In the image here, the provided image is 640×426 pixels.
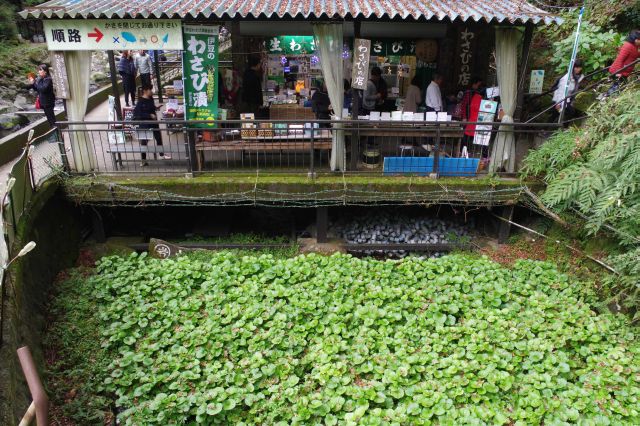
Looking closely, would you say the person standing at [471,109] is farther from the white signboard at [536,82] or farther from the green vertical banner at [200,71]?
the green vertical banner at [200,71]

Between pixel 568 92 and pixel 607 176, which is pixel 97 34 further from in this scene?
pixel 568 92

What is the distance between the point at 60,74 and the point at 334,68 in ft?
17.8

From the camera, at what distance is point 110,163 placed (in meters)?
10.4

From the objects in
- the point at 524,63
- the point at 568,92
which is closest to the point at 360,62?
the point at 524,63

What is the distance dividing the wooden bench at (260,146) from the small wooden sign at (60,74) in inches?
108

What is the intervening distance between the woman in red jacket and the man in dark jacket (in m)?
8.14

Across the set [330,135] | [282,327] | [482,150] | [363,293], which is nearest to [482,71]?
[482,150]

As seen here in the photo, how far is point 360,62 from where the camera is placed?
9.36 meters

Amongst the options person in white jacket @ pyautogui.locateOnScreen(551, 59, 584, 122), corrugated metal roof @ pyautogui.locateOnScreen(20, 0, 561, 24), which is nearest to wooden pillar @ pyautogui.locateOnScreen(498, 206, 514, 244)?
person in white jacket @ pyautogui.locateOnScreen(551, 59, 584, 122)

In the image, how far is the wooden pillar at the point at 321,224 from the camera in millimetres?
10055

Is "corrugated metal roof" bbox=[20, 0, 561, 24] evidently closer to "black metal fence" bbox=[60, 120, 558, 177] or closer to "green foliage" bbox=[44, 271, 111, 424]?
"black metal fence" bbox=[60, 120, 558, 177]

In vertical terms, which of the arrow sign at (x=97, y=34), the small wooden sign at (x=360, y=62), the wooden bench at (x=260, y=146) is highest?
the arrow sign at (x=97, y=34)

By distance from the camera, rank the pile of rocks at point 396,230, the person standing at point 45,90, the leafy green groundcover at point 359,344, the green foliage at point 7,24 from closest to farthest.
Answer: the leafy green groundcover at point 359,344 → the pile of rocks at point 396,230 → the person standing at point 45,90 → the green foliage at point 7,24

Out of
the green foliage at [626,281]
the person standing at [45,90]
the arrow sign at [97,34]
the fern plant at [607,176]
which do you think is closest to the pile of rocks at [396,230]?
the fern plant at [607,176]
